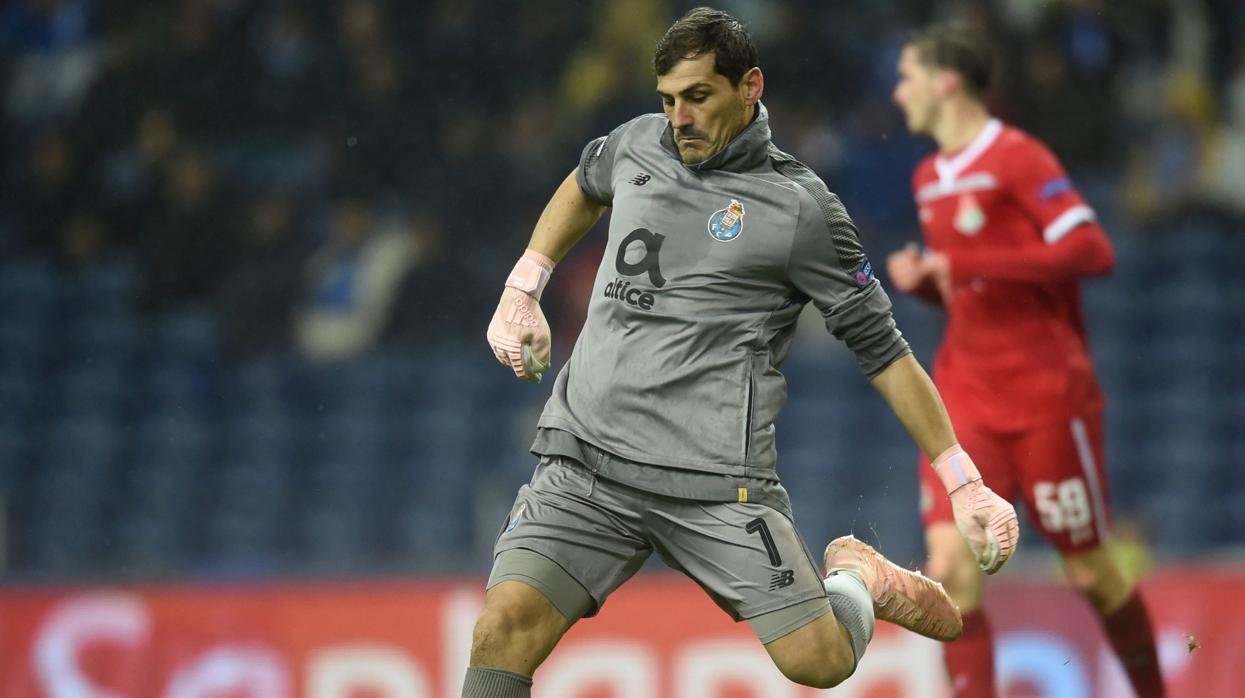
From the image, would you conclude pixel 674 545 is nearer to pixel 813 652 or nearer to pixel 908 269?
pixel 813 652

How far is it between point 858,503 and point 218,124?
4.82 metres

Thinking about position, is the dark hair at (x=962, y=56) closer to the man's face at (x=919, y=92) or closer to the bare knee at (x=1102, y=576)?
the man's face at (x=919, y=92)

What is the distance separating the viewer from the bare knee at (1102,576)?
5.89 metres

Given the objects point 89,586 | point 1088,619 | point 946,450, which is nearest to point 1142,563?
point 1088,619

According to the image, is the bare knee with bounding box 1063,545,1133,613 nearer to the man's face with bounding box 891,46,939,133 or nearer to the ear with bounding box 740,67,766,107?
the man's face with bounding box 891,46,939,133

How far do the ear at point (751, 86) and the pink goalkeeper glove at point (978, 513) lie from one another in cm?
101

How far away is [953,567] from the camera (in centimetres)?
562

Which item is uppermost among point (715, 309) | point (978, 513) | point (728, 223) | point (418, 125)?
point (418, 125)

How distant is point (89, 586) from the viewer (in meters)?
7.21

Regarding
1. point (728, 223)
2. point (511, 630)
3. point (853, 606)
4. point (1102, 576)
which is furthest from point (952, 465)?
point (1102, 576)

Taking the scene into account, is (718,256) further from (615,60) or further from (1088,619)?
(615,60)

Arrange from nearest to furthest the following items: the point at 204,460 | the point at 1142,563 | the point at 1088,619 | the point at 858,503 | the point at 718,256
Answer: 1. the point at 718,256
2. the point at 1088,619
3. the point at 1142,563
4. the point at 858,503
5. the point at 204,460

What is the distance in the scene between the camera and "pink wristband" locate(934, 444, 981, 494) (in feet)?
14.4

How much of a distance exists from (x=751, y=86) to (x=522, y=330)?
836mm
